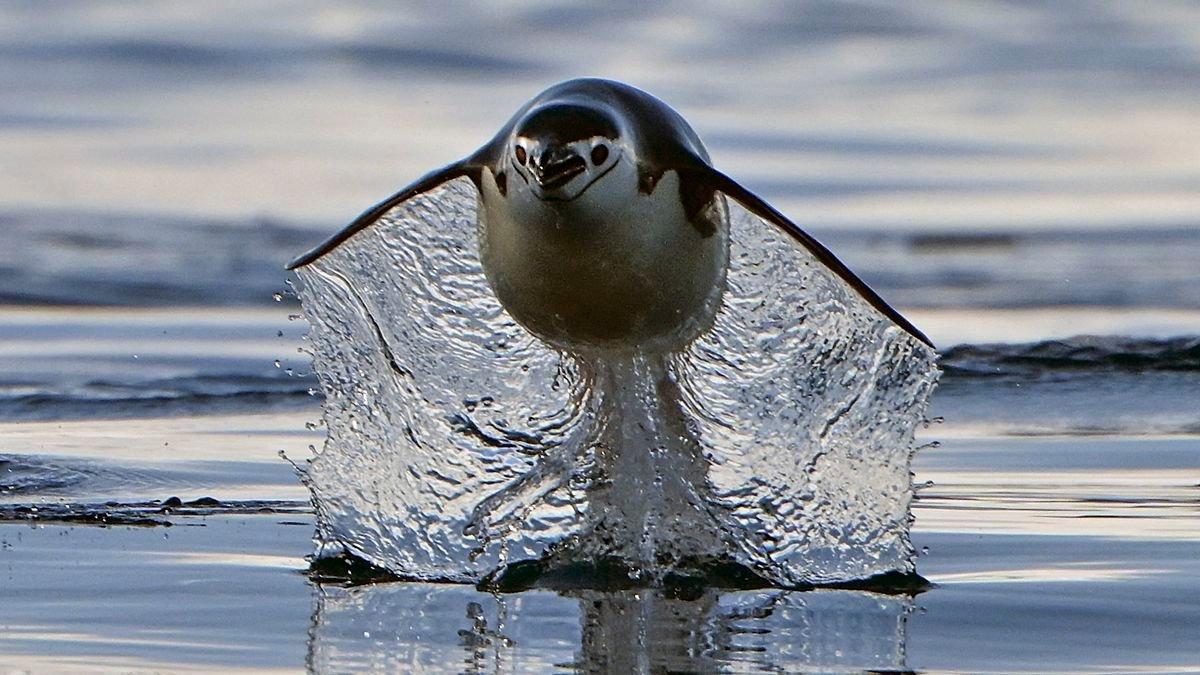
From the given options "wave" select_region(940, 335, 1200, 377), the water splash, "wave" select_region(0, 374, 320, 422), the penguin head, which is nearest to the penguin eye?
the penguin head

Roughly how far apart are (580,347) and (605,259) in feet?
1.60

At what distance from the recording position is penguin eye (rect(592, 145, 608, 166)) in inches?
180

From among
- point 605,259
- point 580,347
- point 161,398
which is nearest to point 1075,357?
point 161,398

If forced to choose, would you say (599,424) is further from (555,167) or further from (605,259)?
(555,167)

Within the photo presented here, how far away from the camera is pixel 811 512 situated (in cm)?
533

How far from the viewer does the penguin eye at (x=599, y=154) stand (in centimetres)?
457

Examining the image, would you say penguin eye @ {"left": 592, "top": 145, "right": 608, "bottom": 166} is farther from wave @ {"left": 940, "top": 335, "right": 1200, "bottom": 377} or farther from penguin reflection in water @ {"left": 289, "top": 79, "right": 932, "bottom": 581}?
wave @ {"left": 940, "top": 335, "right": 1200, "bottom": 377}

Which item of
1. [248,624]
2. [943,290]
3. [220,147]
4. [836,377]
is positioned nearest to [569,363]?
[836,377]

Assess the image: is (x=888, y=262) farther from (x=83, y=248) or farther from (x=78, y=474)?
(x=78, y=474)

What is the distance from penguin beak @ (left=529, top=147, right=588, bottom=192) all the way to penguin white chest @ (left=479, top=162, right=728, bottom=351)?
0.10 m

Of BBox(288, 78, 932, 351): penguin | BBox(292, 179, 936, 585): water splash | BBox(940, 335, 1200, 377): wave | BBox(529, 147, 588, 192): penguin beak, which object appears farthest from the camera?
BBox(940, 335, 1200, 377): wave

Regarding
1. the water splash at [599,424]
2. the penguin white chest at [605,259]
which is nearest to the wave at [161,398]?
the water splash at [599,424]

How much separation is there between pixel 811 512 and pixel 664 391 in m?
0.50

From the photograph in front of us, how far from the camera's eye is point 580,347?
519cm
